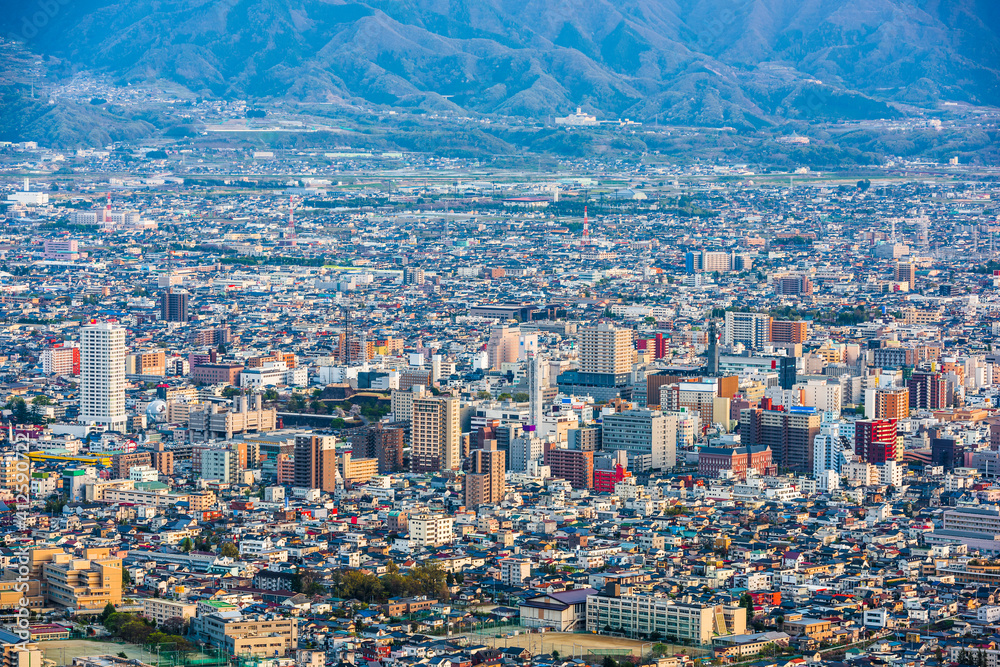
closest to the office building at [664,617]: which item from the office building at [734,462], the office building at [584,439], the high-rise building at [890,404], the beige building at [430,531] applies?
the beige building at [430,531]

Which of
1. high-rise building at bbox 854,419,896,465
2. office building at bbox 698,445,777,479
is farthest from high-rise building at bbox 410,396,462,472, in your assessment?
high-rise building at bbox 854,419,896,465

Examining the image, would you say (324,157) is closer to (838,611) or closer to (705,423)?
(705,423)

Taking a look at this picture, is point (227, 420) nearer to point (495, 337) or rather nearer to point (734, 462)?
point (734, 462)

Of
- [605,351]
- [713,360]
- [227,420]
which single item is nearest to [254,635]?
[227,420]

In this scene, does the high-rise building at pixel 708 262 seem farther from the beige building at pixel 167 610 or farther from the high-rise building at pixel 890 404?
the beige building at pixel 167 610

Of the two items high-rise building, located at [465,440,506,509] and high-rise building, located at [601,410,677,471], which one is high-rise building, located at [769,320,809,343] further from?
high-rise building, located at [465,440,506,509]
